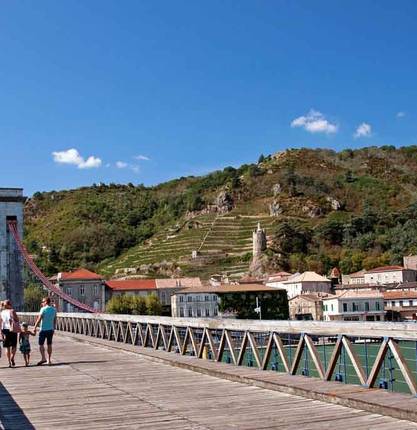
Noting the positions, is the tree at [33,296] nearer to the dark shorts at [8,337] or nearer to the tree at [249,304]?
the tree at [249,304]

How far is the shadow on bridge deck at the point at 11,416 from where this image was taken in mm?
7273

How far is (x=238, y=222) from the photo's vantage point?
492 ft

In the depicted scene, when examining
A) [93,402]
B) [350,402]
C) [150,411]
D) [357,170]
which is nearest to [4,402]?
[93,402]

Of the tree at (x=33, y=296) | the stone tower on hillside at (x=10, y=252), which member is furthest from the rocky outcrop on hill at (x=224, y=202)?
the stone tower on hillside at (x=10, y=252)

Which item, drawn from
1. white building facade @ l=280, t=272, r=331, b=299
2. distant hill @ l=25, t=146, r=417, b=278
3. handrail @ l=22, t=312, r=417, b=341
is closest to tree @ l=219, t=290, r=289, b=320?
white building facade @ l=280, t=272, r=331, b=299


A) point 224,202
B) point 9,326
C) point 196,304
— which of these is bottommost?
point 196,304

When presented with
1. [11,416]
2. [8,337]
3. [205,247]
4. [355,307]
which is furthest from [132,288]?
[11,416]

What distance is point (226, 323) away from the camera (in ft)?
40.7

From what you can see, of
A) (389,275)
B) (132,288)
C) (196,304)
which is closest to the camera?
(196,304)

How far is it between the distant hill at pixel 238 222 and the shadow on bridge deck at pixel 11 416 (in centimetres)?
11453

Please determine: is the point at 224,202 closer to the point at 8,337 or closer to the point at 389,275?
the point at 389,275

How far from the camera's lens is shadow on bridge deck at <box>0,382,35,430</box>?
23.9ft

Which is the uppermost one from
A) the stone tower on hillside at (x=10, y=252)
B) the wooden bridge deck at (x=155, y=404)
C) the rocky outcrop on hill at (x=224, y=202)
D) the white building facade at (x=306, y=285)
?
the rocky outcrop on hill at (x=224, y=202)

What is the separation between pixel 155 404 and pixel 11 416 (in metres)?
1.79
